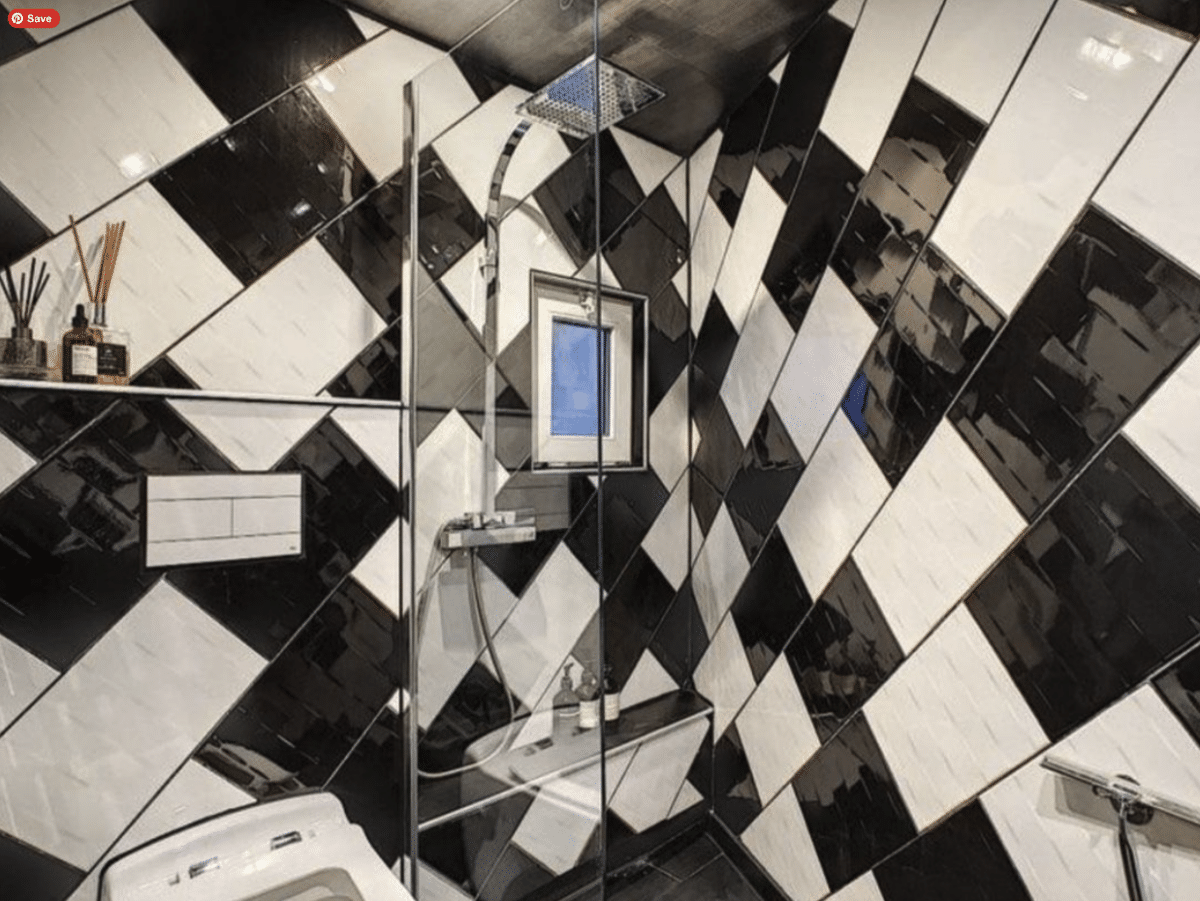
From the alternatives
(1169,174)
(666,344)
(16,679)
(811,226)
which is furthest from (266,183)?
(1169,174)

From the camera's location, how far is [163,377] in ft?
3.94

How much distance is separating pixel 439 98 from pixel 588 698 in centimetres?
158

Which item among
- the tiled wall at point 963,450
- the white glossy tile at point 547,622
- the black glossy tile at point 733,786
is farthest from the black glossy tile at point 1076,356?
the black glossy tile at point 733,786

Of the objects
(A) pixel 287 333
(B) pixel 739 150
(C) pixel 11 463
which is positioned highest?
(B) pixel 739 150

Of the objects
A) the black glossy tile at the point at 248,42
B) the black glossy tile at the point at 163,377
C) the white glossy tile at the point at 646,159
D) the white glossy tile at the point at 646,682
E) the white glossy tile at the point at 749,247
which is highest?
the white glossy tile at the point at 646,159

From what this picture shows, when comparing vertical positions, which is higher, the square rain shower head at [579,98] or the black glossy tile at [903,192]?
the square rain shower head at [579,98]

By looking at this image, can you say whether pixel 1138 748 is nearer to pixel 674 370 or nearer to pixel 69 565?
pixel 674 370

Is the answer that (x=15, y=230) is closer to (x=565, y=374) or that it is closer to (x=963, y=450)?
(x=565, y=374)

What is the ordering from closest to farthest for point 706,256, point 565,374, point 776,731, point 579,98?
point 579,98, point 565,374, point 776,731, point 706,256

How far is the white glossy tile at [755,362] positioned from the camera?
6.15 feet

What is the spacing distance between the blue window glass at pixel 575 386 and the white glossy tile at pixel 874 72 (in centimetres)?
90

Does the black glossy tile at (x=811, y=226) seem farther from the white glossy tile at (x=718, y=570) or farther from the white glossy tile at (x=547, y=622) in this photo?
the white glossy tile at (x=547, y=622)

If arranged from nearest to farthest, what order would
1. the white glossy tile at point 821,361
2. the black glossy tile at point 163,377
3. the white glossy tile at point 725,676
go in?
the black glossy tile at point 163,377
the white glossy tile at point 821,361
the white glossy tile at point 725,676

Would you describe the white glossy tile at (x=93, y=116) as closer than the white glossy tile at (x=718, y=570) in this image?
Yes
